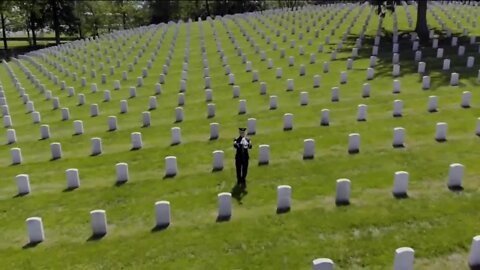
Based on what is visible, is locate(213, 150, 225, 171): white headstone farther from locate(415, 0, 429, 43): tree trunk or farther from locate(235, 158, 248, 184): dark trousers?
locate(415, 0, 429, 43): tree trunk

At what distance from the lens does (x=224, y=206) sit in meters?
9.83

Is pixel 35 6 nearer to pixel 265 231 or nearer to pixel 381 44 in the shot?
pixel 381 44

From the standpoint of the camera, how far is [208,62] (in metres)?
27.1

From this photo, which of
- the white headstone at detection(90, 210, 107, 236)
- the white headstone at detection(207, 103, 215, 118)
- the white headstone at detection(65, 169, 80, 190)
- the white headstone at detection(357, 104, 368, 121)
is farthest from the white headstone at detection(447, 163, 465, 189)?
the white headstone at detection(207, 103, 215, 118)

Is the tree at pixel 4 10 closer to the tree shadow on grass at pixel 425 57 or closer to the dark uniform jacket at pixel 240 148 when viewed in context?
the tree shadow on grass at pixel 425 57

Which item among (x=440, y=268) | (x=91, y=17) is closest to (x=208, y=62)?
(x=440, y=268)

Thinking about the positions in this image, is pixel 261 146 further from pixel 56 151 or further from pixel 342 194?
pixel 56 151

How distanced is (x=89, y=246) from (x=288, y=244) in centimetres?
342

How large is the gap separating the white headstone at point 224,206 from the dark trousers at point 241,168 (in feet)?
4.56

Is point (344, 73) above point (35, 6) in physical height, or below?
below

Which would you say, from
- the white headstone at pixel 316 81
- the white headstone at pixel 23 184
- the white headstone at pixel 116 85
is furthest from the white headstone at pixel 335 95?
the white headstone at pixel 23 184

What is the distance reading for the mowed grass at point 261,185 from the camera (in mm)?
8594

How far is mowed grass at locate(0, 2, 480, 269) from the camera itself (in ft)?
28.2

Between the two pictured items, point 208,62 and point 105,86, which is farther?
point 208,62
